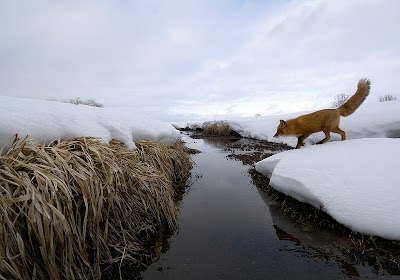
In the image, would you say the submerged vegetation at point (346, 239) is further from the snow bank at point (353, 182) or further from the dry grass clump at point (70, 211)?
the dry grass clump at point (70, 211)

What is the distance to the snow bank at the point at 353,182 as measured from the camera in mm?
2236

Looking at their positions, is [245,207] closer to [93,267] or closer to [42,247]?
[93,267]

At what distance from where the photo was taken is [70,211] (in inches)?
64.4

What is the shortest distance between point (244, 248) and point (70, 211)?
77.9 inches

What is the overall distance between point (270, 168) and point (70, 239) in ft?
13.5

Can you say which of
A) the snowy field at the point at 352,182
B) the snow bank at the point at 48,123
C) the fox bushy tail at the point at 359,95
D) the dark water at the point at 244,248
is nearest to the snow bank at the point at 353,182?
the snowy field at the point at 352,182

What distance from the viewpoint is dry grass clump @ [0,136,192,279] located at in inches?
56.9

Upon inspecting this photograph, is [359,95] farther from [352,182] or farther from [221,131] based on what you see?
[221,131]

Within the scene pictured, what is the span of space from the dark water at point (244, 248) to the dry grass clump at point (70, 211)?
1.32ft

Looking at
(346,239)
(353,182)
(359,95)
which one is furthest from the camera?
(359,95)

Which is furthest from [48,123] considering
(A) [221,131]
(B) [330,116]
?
(A) [221,131]

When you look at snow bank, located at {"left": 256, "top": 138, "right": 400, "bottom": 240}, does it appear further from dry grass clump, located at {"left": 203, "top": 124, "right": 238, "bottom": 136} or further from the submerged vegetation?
dry grass clump, located at {"left": 203, "top": 124, "right": 238, "bottom": 136}

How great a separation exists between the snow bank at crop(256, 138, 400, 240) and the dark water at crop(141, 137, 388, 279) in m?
0.42

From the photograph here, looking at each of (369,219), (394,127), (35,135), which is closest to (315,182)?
(369,219)
